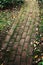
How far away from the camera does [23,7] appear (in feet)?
27.2

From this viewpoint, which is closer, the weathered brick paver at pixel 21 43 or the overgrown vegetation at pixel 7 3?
the weathered brick paver at pixel 21 43

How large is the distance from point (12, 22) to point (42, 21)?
1.17m

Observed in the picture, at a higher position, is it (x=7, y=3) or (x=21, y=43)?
(x=21, y=43)

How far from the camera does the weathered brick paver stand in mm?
4242

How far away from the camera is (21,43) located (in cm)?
502

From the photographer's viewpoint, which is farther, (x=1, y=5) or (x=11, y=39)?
(x=1, y=5)

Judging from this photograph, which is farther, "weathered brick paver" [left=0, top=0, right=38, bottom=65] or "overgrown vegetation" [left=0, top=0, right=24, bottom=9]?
"overgrown vegetation" [left=0, top=0, right=24, bottom=9]

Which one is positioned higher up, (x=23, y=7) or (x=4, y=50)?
(x=4, y=50)

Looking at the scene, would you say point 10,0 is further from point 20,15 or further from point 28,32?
point 28,32

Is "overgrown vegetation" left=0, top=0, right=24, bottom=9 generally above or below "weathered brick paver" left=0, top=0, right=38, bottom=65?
below

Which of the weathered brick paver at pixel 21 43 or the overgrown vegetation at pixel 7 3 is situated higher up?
the weathered brick paver at pixel 21 43

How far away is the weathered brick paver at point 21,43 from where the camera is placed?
424 cm

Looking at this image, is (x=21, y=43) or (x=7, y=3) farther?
(x=7, y=3)

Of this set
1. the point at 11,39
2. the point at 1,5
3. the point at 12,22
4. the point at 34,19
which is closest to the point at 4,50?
the point at 11,39
